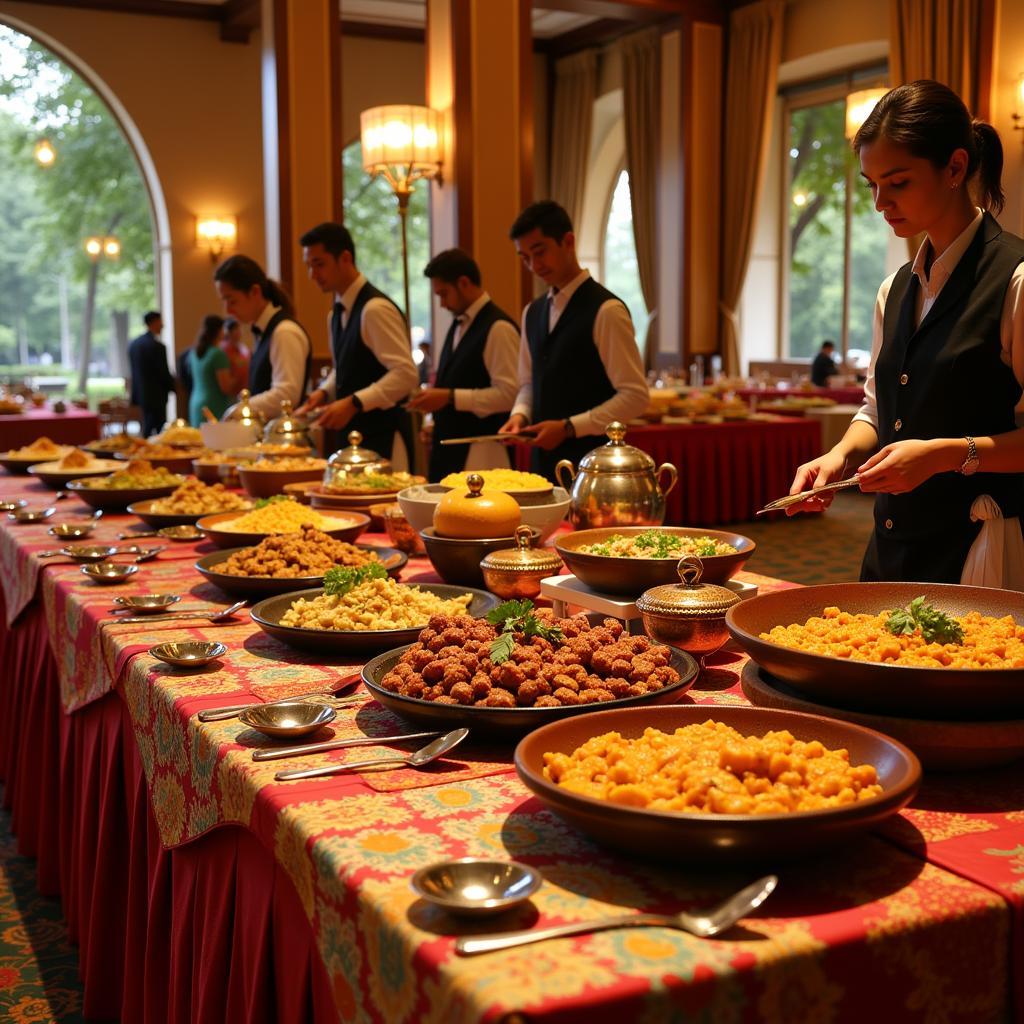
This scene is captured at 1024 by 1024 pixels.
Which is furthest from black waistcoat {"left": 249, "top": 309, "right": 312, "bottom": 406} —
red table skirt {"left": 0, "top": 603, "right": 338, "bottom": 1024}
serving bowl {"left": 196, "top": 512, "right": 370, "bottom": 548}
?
serving bowl {"left": 196, "top": 512, "right": 370, "bottom": 548}

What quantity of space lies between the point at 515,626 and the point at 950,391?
2.95 ft

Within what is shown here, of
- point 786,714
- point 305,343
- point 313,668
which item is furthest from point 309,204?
point 786,714

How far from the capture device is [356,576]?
160 centimetres

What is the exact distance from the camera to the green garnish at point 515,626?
119cm

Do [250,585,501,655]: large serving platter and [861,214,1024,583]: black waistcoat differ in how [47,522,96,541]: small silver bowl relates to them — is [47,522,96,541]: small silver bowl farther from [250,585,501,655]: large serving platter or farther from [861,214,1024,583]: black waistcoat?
[861,214,1024,583]: black waistcoat

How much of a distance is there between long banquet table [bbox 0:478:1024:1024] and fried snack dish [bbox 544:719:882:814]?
52mm

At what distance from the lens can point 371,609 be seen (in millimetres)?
1533

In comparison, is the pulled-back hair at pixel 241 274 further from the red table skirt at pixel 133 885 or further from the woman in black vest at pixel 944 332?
the woman in black vest at pixel 944 332

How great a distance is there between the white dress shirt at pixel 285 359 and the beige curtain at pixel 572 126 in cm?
775

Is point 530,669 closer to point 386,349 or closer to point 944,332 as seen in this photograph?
point 944,332

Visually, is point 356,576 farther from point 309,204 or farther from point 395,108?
point 309,204

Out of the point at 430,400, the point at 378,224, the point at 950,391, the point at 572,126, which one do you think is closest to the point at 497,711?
the point at 950,391

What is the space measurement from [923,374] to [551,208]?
1.64 meters

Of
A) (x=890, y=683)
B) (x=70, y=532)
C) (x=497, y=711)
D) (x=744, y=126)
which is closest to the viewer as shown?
(x=890, y=683)
